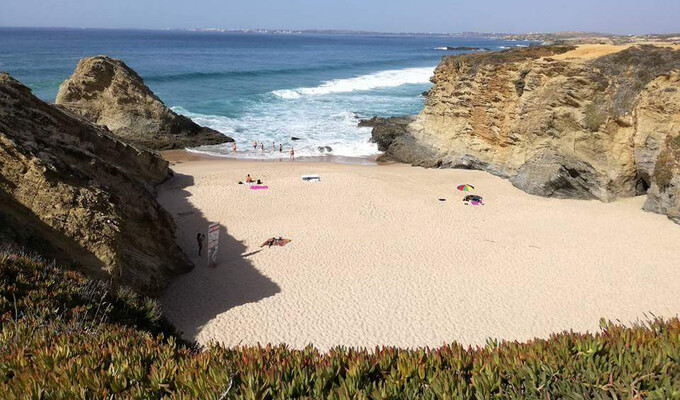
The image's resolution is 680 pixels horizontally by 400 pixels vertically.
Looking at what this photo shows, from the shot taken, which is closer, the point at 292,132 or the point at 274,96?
the point at 292,132

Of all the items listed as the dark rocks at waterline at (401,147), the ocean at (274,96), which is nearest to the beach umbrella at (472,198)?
the dark rocks at waterline at (401,147)

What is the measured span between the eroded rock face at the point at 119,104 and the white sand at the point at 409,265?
33.2 feet

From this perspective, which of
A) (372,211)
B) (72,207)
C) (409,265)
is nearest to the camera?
(72,207)

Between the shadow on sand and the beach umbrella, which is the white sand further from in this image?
the beach umbrella

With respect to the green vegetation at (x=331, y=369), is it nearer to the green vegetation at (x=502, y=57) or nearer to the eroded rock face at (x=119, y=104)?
the green vegetation at (x=502, y=57)

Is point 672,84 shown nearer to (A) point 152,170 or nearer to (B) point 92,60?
(A) point 152,170

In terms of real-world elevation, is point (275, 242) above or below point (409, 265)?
above

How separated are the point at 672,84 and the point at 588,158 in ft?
12.2

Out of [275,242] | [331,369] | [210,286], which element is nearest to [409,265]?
[275,242]

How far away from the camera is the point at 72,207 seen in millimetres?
9227

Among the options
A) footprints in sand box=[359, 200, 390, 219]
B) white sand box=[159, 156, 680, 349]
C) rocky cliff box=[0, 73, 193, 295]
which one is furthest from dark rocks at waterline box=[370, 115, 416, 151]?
rocky cliff box=[0, 73, 193, 295]

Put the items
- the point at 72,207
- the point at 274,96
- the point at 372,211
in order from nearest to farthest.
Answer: the point at 72,207 < the point at 372,211 < the point at 274,96

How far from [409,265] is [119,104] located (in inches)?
932

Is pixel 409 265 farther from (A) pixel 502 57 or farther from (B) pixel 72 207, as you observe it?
(A) pixel 502 57
